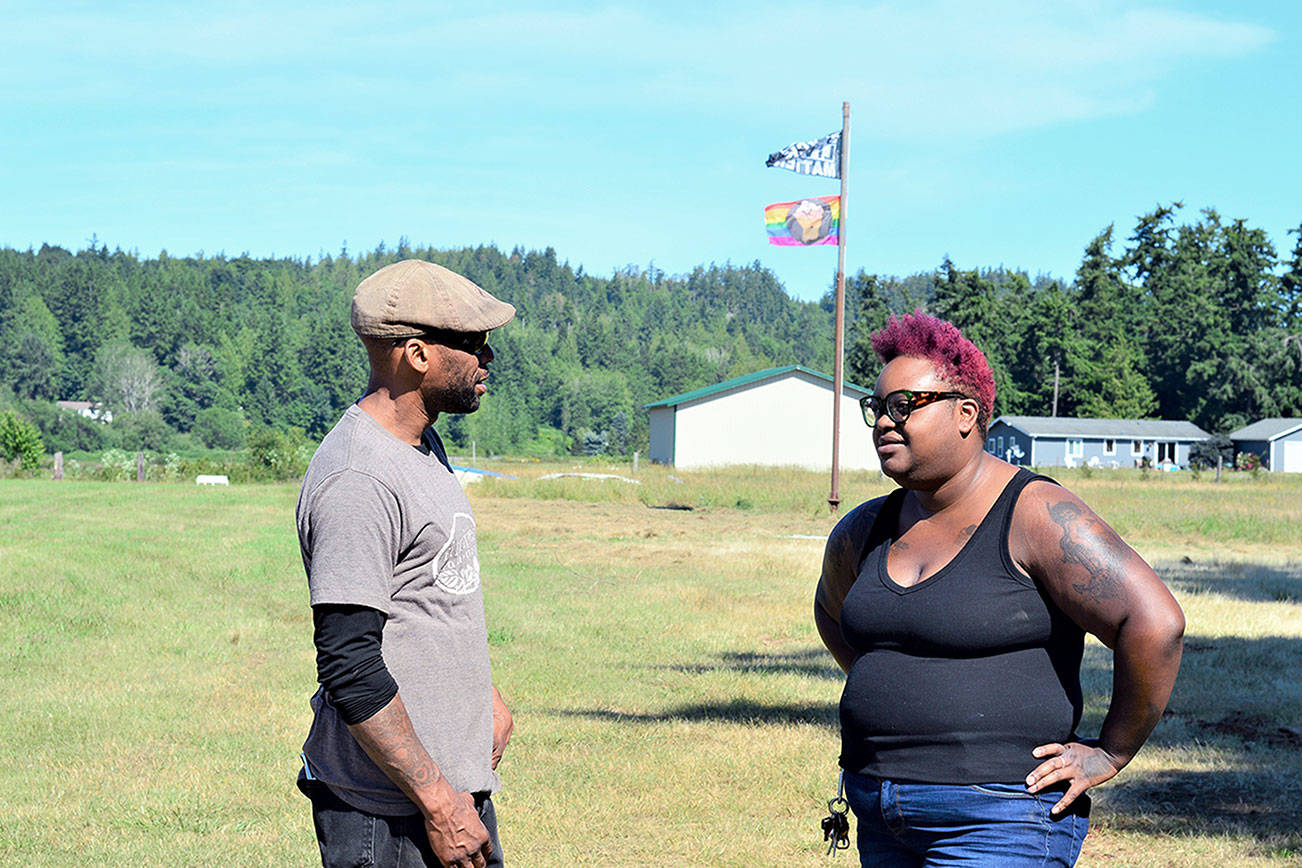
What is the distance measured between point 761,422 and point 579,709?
57003 millimetres

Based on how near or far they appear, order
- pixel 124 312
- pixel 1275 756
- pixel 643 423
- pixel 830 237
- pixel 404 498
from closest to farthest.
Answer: pixel 404 498
pixel 1275 756
pixel 830 237
pixel 643 423
pixel 124 312

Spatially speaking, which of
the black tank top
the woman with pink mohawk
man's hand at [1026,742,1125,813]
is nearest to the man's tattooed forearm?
the woman with pink mohawk

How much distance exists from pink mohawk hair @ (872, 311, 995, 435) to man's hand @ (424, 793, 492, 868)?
1.51 metres

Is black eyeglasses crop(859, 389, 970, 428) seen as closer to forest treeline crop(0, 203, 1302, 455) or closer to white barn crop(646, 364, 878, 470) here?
forest treeline crop(0, 203, 1302, 455)

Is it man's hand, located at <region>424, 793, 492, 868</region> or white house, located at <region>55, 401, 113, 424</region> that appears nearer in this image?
man's hand, located at <region>424, 793, 492, 868</region>

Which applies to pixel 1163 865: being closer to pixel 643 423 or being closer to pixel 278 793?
pixel 278 793

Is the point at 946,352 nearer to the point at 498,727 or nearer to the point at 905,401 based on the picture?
the point at 905,401

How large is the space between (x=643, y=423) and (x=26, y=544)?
105 metres

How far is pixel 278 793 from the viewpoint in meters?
7.11

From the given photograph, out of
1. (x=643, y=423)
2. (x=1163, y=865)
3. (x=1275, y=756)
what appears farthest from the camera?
(x=643, y=423)

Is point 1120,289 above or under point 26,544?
above

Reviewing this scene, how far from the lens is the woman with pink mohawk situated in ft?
9.69

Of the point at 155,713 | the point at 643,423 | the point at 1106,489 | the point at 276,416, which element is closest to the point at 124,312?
the point at 276,416

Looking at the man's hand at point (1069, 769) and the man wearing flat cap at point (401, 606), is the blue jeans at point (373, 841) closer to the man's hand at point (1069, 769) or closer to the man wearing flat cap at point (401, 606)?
the man wearing flat cap at point (401, 606)
